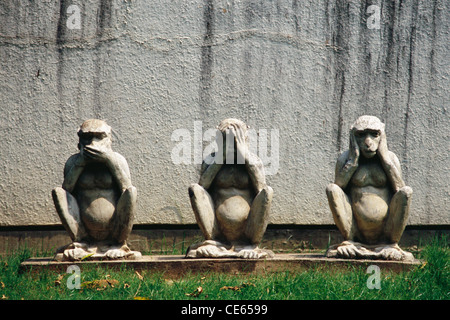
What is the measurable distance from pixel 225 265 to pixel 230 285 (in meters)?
0.58

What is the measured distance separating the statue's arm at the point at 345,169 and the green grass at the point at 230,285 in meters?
0.92

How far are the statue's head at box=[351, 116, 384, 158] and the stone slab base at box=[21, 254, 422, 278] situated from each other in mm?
1093

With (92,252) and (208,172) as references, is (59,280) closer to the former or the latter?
(92,252)

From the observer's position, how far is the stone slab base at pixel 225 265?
6613mm

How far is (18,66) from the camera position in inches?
320

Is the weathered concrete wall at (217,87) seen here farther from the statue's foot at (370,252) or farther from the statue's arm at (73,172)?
the statue's foot at (370,252)

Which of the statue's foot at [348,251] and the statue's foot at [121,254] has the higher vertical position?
the statue's foot at [348,251]

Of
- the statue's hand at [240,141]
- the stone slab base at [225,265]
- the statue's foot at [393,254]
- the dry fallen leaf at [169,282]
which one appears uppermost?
the statue's hand at [240,141]

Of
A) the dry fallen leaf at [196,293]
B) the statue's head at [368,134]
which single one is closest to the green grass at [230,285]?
the dry fallen leaf at [196,293]

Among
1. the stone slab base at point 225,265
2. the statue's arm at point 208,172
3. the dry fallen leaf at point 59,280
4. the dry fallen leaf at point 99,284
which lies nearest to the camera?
Result: the dry fallen leaf at point 99,284

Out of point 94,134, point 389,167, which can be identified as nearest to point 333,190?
point 389,167

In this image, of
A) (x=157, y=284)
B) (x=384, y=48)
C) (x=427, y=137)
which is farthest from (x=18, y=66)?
(x=427, y=137)

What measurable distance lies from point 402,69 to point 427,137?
87cm

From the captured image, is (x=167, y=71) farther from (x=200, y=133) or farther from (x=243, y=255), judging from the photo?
(x=243, y=255)
